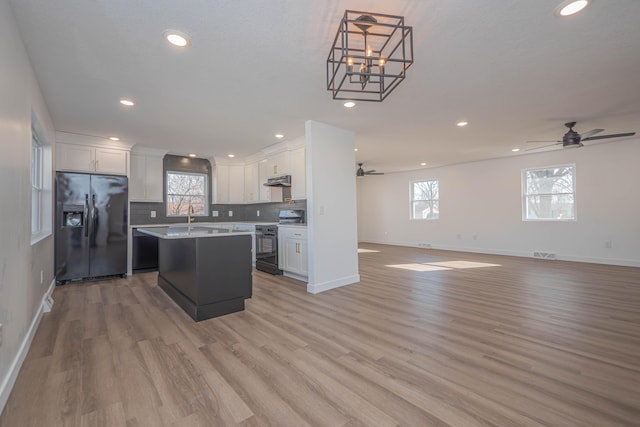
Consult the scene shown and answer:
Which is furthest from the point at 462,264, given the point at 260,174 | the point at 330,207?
the point at 260,174

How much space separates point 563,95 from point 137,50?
4.39 metres

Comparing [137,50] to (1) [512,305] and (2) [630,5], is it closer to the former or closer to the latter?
(2) [630,5]

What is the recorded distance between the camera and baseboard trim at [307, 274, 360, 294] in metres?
3.92

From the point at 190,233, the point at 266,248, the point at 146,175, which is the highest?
the point at 146,175

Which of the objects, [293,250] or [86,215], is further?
[293,250]

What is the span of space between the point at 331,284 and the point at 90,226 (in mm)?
3932

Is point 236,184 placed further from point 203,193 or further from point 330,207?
point 330,207

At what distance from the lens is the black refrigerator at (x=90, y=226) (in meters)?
4.36

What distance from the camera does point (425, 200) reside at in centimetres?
883

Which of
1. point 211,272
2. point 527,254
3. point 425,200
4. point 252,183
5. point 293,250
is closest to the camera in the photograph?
point 211,272

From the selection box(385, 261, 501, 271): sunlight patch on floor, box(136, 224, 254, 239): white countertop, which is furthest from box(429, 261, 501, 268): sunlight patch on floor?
box(136, 224, 254, 239): white countertop

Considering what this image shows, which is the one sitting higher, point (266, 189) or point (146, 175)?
point (146, 175)

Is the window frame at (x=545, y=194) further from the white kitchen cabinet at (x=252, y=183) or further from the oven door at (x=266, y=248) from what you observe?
the white kitchen cabinet at (x=252, y=183)

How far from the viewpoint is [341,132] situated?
4.40 m
